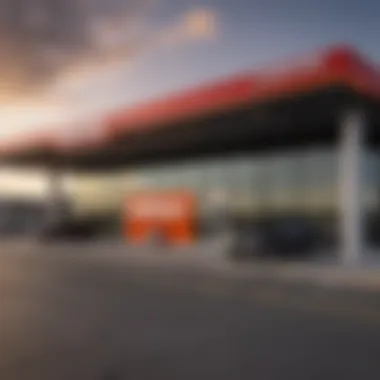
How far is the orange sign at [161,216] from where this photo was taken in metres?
1.37

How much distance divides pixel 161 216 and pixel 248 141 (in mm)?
435

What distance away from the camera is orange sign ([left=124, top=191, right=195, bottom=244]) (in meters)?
1.37

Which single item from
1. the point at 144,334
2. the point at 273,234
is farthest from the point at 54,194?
the point at 273,234

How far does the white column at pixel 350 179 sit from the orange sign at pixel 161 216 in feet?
1.54

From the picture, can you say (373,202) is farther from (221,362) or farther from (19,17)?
(19,17)

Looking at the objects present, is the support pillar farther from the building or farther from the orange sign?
the orange sign

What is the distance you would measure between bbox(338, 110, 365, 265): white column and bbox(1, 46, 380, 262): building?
0.01 m

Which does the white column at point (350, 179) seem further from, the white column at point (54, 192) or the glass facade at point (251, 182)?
the white column at point (54, 192)

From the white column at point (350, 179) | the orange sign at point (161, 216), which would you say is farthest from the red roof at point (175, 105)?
the white column at point (350, 179)

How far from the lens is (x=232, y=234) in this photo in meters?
1.57

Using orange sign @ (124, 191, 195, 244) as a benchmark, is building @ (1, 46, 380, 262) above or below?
above

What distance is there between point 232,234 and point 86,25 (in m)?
0.79

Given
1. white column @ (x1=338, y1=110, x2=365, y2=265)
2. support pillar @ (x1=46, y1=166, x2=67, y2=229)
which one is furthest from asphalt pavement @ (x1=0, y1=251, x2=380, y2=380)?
white column @ (x1=338, y1=110, x2=365, y2=265)

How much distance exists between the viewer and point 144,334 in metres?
1.34
